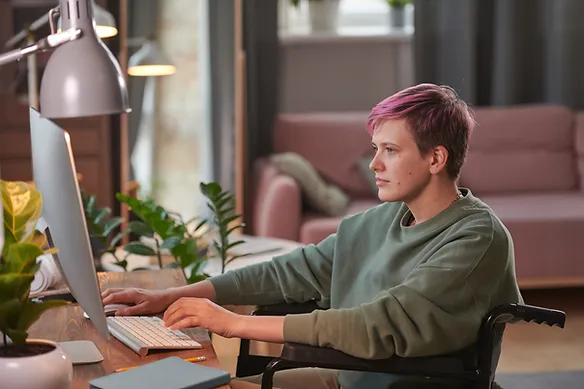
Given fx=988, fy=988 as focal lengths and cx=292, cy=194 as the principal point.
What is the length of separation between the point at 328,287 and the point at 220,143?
3.03 metres

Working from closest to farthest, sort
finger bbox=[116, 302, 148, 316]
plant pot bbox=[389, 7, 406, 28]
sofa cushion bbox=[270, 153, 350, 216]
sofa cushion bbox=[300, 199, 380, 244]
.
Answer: finger bbox=[116, 302, 148, 316]
sofa cushion bbox=[300, 199, 380, 244]
sofa cushion bbox=[270, 153, 350, 216]
plant pot bbox=[389, 7, 406, 28]

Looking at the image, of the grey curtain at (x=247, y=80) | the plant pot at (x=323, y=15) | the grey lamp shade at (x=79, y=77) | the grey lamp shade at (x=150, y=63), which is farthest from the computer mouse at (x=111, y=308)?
the plant pot at (x=323, y=15)

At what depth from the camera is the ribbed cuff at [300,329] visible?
171 cm

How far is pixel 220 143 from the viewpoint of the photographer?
5055 millimetres

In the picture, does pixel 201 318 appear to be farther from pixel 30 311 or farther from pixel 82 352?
pixel 30 311

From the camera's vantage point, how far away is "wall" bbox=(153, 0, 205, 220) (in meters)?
5.21

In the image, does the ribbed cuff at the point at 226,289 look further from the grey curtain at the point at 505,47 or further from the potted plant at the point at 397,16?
the potted plant at the point at 397,16

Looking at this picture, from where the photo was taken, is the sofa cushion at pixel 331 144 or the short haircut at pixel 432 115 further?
the sofa cushion at pixel 331 144

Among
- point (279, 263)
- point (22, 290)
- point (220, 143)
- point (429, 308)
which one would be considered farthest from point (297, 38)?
point (22, 290)

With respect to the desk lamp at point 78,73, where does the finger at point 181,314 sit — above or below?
below

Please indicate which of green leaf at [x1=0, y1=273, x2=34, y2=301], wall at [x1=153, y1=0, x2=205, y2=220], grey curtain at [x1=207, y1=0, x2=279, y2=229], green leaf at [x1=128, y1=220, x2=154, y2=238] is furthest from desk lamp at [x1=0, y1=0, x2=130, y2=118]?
wall at [x1=153, y1=0, x2=205, y2=220]

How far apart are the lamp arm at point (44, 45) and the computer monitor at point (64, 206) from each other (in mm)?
98

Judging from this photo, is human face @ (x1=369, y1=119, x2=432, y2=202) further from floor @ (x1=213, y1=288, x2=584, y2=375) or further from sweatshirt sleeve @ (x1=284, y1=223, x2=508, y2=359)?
floor @ (x1=213, y1=288, x2=584, y2=375)

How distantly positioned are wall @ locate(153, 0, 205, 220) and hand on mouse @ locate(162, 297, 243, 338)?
11.5 feet
